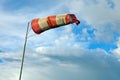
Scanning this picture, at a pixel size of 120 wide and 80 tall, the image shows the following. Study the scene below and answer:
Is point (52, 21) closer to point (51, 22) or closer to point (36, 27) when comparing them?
point (51, 22)

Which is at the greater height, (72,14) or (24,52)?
(72,14)

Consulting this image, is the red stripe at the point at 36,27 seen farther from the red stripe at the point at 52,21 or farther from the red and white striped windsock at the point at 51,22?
the red stripe at the point at 52,21

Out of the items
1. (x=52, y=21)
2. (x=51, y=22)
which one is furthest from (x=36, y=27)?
(x=52, y=21)

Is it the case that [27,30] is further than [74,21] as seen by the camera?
Yes

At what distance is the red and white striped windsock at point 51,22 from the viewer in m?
50.8

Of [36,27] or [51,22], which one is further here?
[36,27]

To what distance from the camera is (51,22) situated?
5172cm

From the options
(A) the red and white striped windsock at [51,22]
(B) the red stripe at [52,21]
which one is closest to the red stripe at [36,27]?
(A) the red and white striped windsock at [51,22]

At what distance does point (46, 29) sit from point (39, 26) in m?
0.99

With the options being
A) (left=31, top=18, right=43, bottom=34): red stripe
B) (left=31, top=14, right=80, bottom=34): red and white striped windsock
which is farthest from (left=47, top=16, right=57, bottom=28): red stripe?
(left=31, top=18, right=43, bottom=34): red stripe

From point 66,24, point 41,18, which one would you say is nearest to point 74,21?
point 66,24

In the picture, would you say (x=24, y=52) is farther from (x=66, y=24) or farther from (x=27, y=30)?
(x=66, y=24)

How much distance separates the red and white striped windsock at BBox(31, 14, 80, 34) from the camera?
50.8m

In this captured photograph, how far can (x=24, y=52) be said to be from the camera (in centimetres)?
5294
